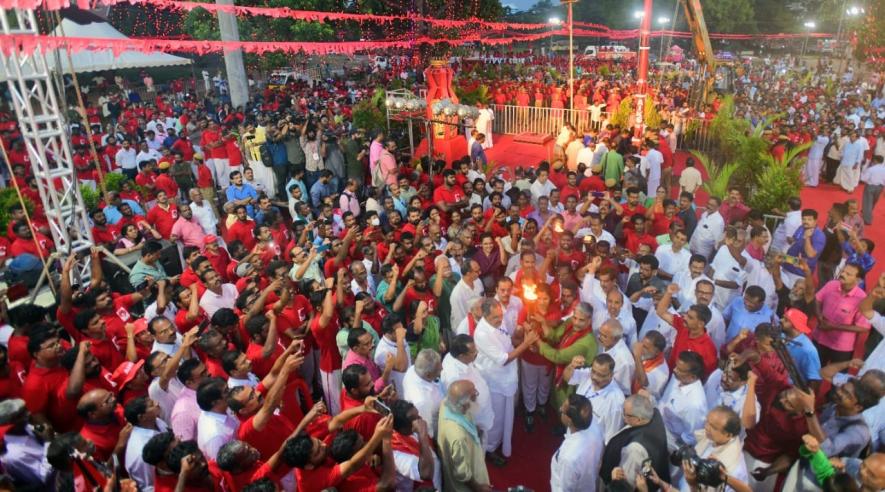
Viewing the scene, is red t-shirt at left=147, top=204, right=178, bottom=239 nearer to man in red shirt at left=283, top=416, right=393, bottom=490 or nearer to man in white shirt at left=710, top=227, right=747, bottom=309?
man in red shirt at left=283, top=416, right=393, bottom=490

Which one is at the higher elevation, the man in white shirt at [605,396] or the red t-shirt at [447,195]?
the red t-shirt at [447,195]

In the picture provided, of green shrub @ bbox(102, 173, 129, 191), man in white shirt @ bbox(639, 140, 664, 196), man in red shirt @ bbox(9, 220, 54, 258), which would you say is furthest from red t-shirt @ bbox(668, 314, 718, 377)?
green shrub @ bbox(102, 173, 129, 191)

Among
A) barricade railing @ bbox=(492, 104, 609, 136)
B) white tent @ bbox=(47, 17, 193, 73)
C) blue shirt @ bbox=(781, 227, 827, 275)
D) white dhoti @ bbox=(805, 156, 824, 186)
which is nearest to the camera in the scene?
blue shirt @ bbox=(781, 227, 827, 275)

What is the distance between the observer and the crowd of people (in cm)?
343

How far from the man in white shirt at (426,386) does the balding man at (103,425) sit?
1.89 meters

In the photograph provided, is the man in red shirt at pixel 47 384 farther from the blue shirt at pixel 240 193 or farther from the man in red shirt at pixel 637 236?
the man in red shirt at pixel 637 236

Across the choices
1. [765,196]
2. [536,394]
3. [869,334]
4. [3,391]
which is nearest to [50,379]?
[3,391]

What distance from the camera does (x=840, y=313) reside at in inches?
202

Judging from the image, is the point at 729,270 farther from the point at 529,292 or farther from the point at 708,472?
the point at 708,472

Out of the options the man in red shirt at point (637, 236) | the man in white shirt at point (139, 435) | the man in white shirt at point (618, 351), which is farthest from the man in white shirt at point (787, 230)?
the man in white shirt at point (139, 435)

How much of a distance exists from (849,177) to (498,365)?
38.2ft

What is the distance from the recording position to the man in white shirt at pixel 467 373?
13.8ft

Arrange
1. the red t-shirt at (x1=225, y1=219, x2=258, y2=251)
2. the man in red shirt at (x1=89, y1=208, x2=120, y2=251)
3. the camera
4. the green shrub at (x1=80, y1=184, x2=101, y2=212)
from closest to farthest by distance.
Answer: the camera, the red t-shirt at (x1=225, y1=219, x2=258, y2=251), the man in red shirt at (x1=89, y1=208, x2=120, y2=251), the green shrub at (x1=80, y1=184, x2=101, y2=212)

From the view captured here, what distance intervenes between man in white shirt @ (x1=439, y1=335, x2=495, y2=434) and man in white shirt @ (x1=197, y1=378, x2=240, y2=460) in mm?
1565
